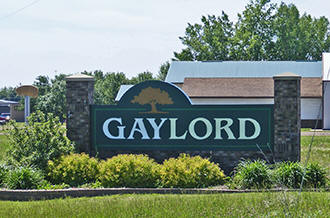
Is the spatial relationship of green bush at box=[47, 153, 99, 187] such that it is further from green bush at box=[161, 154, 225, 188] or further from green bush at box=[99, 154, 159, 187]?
green bush at box=[161, 154, 225, 188]

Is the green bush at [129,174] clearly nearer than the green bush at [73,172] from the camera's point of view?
Yes

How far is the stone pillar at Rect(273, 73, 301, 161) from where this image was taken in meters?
13.0

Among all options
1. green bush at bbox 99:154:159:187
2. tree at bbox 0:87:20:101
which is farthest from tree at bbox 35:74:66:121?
tree at bbox 0:87:20:101

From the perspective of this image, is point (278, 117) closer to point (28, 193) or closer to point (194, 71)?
point (28, 193)

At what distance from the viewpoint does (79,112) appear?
Result: 14.1 meters

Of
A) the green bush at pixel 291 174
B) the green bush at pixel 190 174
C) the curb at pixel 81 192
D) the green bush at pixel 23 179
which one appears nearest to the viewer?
the curb at pixel 81 192

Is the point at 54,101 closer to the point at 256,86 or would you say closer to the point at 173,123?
the point at 256,86

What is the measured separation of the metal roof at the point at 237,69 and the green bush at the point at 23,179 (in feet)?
126

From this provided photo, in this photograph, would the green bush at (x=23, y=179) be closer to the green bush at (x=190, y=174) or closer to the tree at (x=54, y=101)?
the green bush at (x=190, y=174)

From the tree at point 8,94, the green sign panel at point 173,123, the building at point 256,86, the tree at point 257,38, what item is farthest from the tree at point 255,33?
the tree at point 8,94

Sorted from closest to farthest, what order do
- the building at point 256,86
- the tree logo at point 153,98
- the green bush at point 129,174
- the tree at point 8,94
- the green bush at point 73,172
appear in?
1. the green bush at point 129,174
2. the green bush at point 73,172
3. the tree logo at point 153,98
4. the building at point 256,86
5. the tree at point 8,94

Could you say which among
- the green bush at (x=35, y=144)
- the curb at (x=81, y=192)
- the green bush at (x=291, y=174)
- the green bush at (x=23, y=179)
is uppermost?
the green bush at (x=35, y=144)

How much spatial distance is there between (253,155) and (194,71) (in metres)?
38.1

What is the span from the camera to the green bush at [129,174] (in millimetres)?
11367
